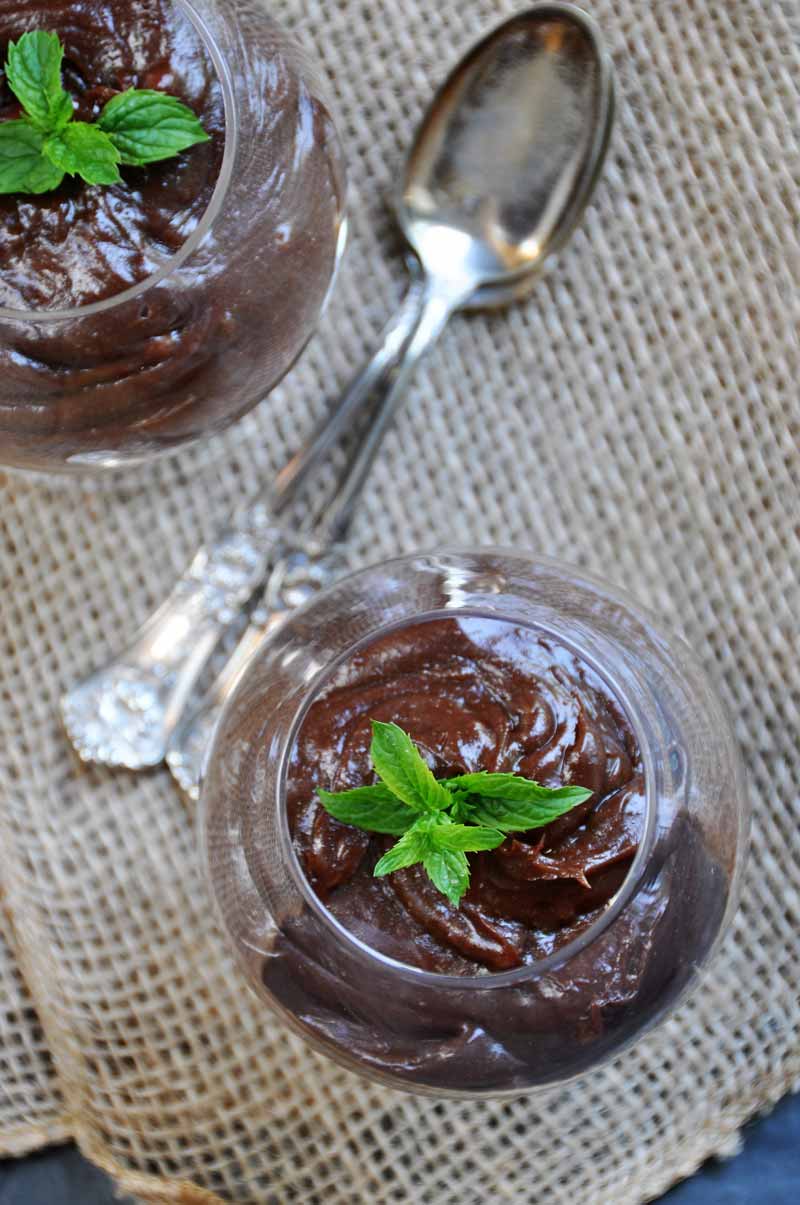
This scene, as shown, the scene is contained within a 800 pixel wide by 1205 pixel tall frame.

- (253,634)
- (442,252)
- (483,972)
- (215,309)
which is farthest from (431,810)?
(442,252)

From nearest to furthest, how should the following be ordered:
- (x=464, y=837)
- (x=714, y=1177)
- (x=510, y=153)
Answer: (x=464, y=837) → (x=510, y=153) → (x=714, y=1177)

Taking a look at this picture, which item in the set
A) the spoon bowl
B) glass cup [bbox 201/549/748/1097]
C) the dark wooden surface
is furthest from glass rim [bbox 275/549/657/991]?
the dark wooden surface

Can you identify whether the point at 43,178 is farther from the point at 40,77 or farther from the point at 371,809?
the point at 371,809

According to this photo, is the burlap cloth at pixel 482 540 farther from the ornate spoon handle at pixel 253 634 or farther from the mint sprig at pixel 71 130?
the mint sprig at pixel 71 130

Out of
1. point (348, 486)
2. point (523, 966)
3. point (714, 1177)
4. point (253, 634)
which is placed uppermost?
point (348, 486)

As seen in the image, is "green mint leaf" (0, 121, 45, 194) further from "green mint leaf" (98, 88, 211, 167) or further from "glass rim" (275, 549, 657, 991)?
"glass rim" (275, 549, 657, 991)

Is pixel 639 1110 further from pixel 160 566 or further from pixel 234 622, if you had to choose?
pixel 160 566
